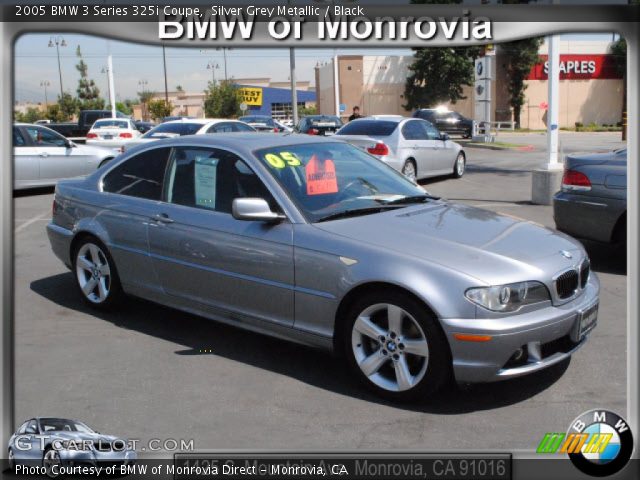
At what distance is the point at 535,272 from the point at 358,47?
1.66 metres

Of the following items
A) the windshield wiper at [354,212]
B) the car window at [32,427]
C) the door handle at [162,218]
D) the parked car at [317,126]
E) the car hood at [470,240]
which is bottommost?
the car window at [32,427]

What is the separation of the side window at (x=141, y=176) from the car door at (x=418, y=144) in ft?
28.4

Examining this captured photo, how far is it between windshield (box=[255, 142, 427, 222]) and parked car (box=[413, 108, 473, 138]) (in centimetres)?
2678

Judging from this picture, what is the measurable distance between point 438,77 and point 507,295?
44165mm

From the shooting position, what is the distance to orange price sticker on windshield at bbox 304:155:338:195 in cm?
491

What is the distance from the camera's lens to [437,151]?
15.0m

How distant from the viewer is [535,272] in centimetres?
407

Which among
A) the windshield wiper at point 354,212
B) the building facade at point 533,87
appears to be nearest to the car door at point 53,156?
the windshield wiper at point 354,212

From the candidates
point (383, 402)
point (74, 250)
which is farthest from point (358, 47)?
point (74, 250)

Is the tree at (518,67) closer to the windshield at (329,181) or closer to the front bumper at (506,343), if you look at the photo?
the windshield at (329,181)

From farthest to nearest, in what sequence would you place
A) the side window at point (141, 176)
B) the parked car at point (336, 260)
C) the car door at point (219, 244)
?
the side window at point (141, 176)
the car door at point (219, 244)
the parked car at point (336, 260)

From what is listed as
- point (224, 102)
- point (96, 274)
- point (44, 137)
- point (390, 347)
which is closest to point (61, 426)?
point (390, 347)

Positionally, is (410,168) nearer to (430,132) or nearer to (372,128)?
(372,128)

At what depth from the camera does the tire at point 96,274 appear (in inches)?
229
